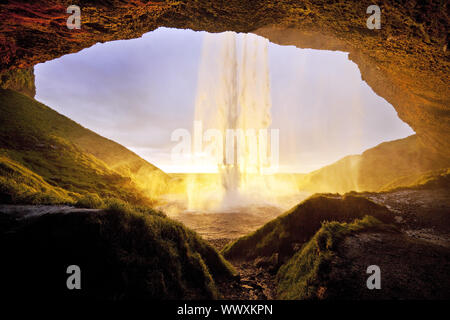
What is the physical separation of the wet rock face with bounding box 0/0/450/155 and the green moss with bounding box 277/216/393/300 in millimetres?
8111

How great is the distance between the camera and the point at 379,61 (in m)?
11.1

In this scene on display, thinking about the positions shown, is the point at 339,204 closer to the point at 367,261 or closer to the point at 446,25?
the point at 367,261

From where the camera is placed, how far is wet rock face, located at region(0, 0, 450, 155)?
6.94 m

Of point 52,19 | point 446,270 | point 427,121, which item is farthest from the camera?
point 427,121

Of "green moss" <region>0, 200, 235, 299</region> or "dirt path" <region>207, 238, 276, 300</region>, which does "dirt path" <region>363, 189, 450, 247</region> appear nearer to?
"dirt path" <region>207, 238, 276, 300</region>

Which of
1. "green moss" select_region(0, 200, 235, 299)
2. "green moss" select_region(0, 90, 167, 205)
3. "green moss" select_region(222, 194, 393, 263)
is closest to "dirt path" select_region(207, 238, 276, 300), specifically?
"green moss" select_region(0, 200, 235, 299)

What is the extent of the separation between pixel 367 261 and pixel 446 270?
2.11 metres

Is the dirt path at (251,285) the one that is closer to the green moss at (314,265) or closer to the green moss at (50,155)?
the green moss at (314,265)

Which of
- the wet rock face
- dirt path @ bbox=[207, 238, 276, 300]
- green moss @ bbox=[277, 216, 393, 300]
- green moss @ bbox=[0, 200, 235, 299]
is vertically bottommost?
dirt path @ bbox=[207, 238, 276, 300]

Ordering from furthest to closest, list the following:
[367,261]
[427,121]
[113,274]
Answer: [427,121] < [367,261] < [113,274]

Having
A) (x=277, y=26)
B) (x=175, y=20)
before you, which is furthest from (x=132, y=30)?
(x=277, y=26)

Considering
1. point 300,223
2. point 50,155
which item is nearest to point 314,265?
point 300,223

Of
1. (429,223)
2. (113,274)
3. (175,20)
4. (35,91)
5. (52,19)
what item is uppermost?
(35,91)

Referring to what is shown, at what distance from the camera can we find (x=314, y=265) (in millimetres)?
6695
